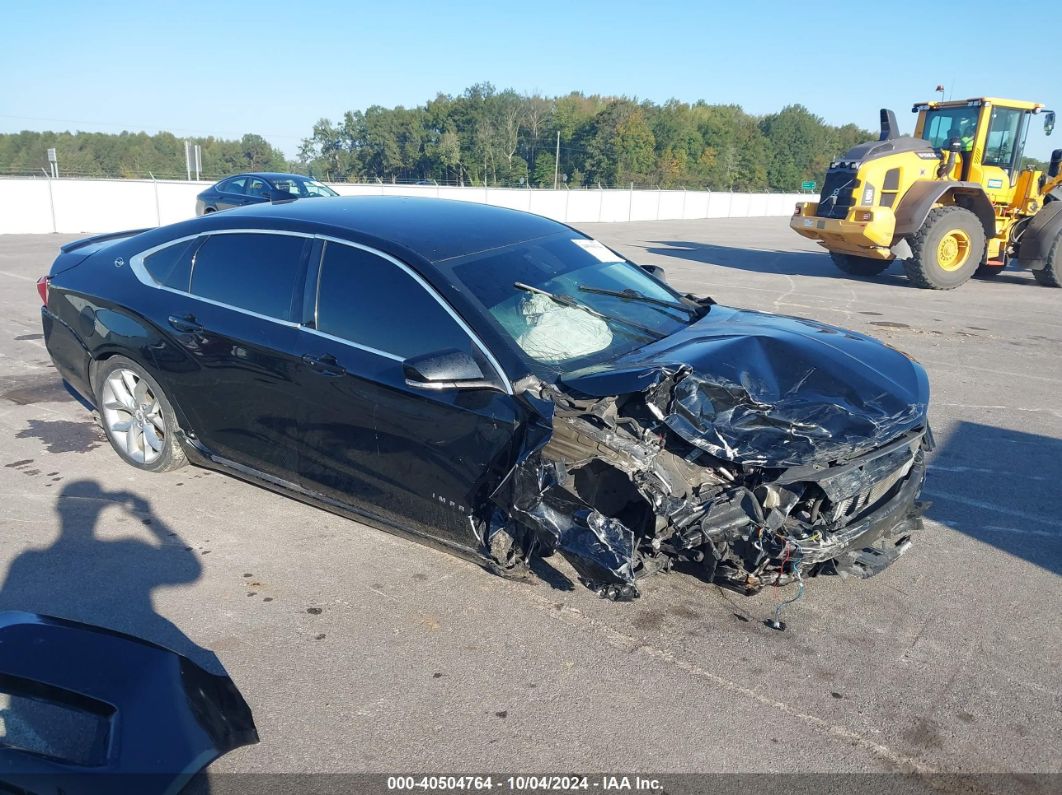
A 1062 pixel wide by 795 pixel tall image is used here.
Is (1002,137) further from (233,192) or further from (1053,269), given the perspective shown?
(233,192)

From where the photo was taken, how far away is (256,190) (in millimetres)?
17781

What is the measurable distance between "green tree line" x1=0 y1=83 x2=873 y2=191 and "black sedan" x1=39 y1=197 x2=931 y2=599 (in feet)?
193

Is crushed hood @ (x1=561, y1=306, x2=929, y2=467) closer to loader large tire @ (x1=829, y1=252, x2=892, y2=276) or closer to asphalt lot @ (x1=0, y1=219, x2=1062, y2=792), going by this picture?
asphalt lot @ (x1=0, y1=219, x2=1062, y2=792)

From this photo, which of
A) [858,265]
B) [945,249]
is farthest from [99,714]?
[858,265]

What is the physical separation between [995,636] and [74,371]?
5.42m

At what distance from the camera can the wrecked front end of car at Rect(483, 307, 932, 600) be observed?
321 centimetres

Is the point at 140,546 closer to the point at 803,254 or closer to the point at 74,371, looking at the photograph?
the point at 74,371

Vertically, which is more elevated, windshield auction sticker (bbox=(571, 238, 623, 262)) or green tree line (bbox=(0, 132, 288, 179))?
green tree line (bbox=(0, 132, 288, 179))

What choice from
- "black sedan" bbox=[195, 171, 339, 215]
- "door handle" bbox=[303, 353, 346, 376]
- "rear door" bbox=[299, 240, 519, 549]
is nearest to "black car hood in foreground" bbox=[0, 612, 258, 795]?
"rear door" bbox=[299, 240, 519, 549]

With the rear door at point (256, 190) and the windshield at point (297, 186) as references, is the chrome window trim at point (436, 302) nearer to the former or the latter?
the windshield at point (297, 186)

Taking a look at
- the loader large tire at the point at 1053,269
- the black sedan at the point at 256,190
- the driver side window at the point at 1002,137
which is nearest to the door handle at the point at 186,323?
the black sedan at the point at 256,190

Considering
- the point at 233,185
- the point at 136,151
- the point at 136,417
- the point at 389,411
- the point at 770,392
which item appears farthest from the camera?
the point at 136,151

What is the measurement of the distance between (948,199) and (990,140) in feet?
4.27

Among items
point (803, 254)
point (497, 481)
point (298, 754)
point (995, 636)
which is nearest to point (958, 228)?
point (803, 254)
